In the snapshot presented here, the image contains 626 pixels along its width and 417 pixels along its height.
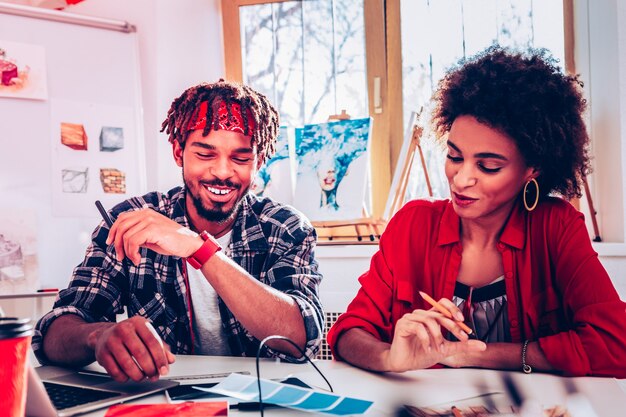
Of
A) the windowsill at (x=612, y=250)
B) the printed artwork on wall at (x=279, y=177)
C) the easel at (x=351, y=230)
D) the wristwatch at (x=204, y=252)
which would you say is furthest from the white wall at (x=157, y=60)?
the windowsill at (x=612, y=250)

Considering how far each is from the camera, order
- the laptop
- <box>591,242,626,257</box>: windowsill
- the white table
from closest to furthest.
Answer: the laptop < the white table < <box>591,242,626,257</box>: windowsill

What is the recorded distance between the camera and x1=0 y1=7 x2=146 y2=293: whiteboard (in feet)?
7.57

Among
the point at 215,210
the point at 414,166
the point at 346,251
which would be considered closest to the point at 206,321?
the point at 215,210

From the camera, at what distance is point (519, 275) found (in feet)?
4.56

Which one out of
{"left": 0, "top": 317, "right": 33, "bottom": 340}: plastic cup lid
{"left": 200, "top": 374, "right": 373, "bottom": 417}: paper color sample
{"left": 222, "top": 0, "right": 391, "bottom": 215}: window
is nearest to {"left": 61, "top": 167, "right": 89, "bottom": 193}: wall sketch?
{"left": 222, "top": 0, "right": 391, "bottom": 215}: window

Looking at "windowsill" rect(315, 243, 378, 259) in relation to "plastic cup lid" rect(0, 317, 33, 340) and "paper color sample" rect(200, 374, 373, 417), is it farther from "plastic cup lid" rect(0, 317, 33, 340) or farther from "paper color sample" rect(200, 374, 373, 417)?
"plastic cup lid" rect(0, 317, 33, 340)

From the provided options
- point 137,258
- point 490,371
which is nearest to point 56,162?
point 137,258

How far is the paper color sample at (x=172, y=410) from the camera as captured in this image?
83cm

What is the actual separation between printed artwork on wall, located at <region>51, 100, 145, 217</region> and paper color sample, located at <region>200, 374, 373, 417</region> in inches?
65.5

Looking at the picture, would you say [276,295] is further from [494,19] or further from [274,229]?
[494,19]

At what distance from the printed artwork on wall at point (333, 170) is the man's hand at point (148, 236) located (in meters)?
1.32

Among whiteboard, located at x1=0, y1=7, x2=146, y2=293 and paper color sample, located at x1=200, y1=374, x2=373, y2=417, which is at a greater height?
whiteboard, located at x1=0, y1=7, x2=146, y2=293

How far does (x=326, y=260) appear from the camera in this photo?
7.92 feet

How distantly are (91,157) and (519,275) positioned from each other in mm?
1747
